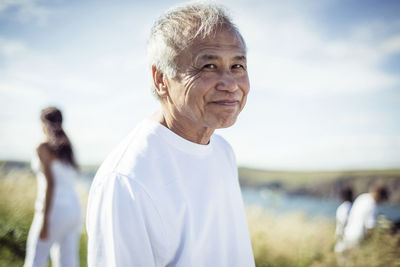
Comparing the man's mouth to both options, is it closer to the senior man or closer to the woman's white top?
the senior man

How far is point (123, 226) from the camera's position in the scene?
1.18m

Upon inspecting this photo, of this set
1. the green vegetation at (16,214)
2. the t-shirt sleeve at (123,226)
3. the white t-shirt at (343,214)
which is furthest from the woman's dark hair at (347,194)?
the t-shirt sleeve at (123,226)

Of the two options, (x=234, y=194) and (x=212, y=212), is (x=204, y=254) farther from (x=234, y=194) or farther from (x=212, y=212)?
(x=234, y=194)

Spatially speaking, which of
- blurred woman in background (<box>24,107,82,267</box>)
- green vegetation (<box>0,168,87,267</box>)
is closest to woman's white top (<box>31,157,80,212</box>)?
blurred woman in background (<box>24,107,82,267</box>)

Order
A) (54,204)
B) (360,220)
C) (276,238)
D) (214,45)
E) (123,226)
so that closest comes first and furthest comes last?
(123,226)
(214,45)
(54,204)
(360,220)
(276,238)

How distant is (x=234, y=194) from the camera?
5.74 feet

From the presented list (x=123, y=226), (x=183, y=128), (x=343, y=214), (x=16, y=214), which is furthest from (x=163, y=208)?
(x=16, y=214)

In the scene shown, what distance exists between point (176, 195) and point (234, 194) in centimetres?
49

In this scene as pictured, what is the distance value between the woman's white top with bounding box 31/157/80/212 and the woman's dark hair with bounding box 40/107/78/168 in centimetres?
11

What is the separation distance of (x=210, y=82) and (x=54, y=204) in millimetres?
3063

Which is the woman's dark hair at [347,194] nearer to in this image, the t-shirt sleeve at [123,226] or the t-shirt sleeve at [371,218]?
the t-shirt sleeve at [371,218]

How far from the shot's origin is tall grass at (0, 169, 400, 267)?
4.77 meters

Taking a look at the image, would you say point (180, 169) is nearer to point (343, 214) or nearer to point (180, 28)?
point (180, 28)

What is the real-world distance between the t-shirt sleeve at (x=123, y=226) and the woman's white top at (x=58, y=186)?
2.79 metres
